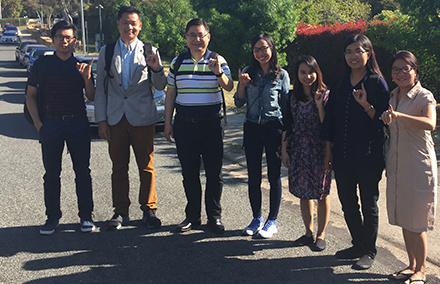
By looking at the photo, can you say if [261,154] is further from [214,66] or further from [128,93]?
[128,93]

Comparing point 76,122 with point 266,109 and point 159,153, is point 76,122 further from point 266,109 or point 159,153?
point 159,153

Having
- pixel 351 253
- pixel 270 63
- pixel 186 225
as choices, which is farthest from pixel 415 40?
pixel 186 225

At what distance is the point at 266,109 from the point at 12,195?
3558mm

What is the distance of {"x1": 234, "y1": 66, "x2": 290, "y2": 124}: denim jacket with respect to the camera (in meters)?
4.49

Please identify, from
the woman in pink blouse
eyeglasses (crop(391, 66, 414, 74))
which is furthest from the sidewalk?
eyeglasses (crop(391, 66, 414, 74))

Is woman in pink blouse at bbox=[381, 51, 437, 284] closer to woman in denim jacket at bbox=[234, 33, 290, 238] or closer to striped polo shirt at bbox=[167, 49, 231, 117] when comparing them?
woman in denim jacket at bbox=[234, 33, 290, 238]

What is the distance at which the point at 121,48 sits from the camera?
15.7 feet

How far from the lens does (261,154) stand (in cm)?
466

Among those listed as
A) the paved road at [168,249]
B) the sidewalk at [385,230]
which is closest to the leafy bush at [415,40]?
the sidewalk at [385,230]

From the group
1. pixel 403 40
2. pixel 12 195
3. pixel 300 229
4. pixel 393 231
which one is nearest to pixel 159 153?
pixel 12 195

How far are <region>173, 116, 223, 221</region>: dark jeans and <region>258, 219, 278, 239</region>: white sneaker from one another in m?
0.52

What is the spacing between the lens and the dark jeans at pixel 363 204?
3908mm

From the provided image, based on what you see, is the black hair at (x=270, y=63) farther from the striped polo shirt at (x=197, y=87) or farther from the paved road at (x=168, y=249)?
the paved road at (x=168, y=249)

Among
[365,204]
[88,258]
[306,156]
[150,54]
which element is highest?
[150,54]
